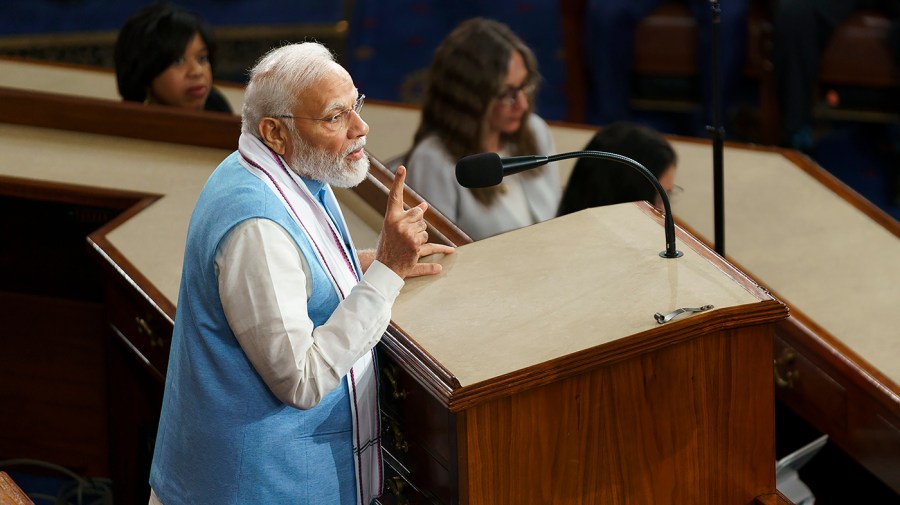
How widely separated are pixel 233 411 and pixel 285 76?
1.71 ft

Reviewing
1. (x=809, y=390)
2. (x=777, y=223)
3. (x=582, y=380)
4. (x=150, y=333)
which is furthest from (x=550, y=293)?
A: (x=777, y=223)

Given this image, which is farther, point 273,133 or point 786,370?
point 786,370

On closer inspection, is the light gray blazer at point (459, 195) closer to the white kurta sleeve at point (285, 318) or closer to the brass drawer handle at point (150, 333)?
the brass drawer handle at point (150, 333)

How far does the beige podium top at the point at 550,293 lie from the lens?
2010 millimetres

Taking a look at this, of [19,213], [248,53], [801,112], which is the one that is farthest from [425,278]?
[248,53]

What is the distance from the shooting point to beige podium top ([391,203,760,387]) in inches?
79.1

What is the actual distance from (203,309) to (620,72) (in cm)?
366

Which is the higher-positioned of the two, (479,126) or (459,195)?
(479,126)

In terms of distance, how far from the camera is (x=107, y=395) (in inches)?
131

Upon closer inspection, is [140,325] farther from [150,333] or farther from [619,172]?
[619,172]

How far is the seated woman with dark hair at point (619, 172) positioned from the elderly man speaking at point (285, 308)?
102cm

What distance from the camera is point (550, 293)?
85.2 inches

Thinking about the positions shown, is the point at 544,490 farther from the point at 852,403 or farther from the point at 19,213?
the point at 19,213

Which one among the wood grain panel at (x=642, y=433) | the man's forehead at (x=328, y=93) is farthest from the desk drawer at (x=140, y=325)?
the wood grain panel at (x=642, y=433)
